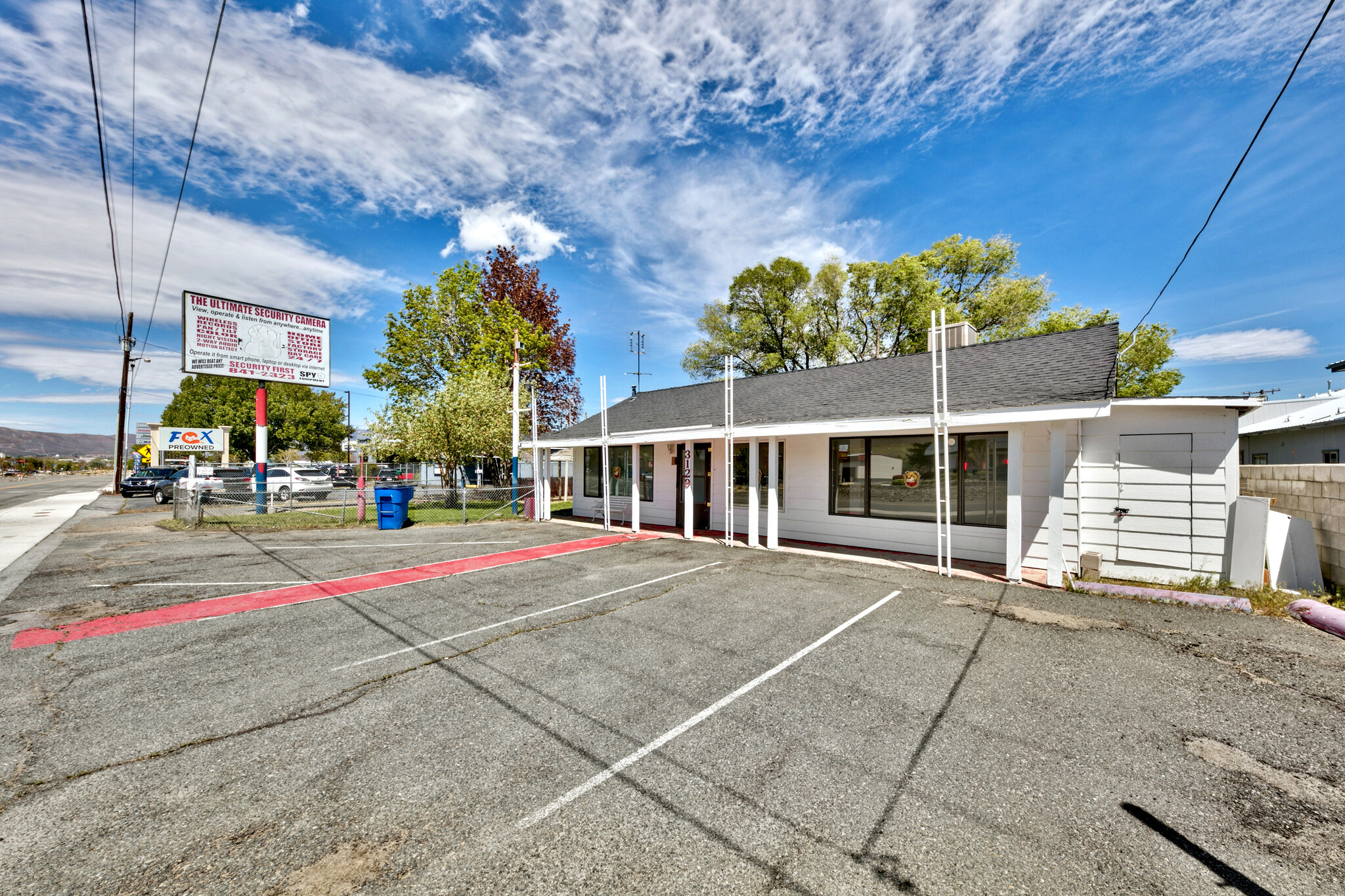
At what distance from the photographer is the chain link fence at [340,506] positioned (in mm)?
15945

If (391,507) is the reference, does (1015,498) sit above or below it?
above

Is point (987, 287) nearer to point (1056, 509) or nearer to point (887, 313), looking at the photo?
point (887, 313)

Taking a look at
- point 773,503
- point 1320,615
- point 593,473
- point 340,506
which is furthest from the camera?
point 340,506

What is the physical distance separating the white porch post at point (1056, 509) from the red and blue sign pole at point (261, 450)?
22.5m

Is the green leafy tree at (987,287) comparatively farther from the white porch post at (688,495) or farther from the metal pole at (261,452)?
the metal pole at (261,452)

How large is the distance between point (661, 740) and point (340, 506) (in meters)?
22.9

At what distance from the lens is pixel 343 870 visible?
2.54 meters

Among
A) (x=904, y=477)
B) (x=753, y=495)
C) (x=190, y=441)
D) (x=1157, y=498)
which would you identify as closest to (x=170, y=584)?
(x=753, y=495)

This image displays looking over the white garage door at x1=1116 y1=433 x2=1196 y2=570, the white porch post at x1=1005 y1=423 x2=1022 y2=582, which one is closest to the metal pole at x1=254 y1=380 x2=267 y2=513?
the white porch post at x1=1005 y1=423 x2=1022 y2=582

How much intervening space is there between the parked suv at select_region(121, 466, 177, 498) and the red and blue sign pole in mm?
13030

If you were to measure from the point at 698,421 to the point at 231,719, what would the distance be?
11.1 metres

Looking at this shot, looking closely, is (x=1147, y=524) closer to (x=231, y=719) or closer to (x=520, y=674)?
(x=520, y=674)

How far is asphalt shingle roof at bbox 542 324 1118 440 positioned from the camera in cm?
890

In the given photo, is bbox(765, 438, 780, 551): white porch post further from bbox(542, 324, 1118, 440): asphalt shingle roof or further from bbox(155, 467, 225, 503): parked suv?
bbox(155, 467, 225, 503): parked suv
